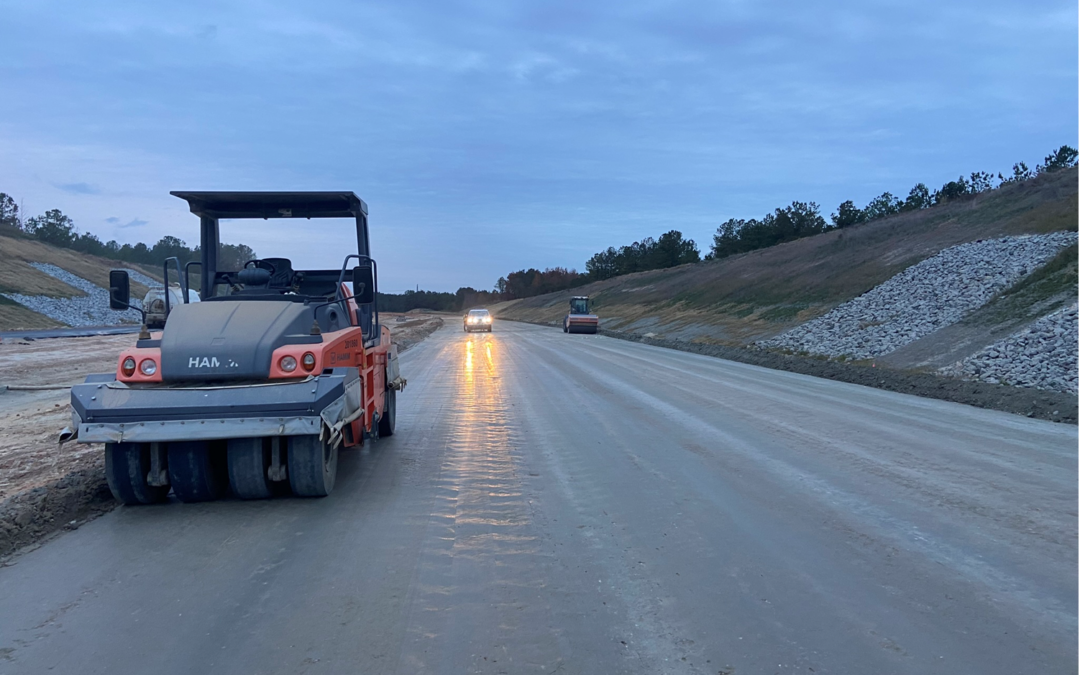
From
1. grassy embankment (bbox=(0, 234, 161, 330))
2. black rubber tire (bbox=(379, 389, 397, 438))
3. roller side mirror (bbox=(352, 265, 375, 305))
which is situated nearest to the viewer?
roller side mirror (bbox=(352, 265, 375, 305))

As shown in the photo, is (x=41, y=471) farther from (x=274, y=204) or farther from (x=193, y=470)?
(x=274, y=204)

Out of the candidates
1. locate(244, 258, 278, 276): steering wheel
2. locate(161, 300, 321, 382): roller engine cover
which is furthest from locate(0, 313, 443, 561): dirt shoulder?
locate(244, 258, 278, 276): steering wheel

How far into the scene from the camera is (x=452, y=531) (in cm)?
574

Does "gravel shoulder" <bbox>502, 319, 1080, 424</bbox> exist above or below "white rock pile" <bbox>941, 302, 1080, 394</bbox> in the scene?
below

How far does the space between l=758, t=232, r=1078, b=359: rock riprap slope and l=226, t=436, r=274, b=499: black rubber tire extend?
1806cm

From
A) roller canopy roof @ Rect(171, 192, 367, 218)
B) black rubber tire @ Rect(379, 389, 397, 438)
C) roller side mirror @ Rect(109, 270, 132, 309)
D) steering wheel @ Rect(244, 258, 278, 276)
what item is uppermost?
roller canopy roof @ Rect(171, 192, 367, 218)

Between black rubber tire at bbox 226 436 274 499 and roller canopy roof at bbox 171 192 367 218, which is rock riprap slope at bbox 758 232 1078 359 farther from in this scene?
black rubber tire at bbox 226 436 274 499

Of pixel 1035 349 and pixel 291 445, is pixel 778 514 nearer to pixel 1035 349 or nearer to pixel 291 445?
pixel 291 445

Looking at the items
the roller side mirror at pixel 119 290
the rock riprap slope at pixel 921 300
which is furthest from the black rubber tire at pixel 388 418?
the rock riprap slope at pixel 921 300

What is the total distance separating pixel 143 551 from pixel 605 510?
3.61 metres

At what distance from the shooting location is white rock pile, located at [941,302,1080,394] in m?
12.6

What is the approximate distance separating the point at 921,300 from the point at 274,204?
21.9 meters

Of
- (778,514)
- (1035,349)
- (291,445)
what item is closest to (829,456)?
(778,514)

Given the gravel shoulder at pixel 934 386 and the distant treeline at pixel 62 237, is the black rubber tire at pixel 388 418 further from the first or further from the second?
the distant treeline at pixel 62 237
